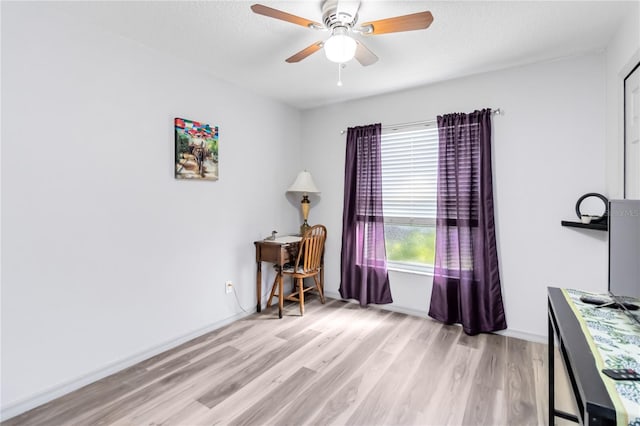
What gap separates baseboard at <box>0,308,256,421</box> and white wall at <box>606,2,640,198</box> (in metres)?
3.52

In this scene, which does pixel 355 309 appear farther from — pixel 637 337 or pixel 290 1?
pixel 290 1

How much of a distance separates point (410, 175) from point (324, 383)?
2.19 m

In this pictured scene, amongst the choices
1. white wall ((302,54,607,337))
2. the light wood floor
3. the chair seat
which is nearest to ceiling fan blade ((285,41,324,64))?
white wall ((302,54,607,337))

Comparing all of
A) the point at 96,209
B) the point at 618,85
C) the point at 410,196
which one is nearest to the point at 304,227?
the point at 410,196

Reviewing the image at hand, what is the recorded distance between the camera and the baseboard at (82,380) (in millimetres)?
1818

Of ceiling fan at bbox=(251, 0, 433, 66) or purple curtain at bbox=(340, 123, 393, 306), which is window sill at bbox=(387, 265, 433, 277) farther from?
ceiling fan at bbox=(251, 0, 433, 66)

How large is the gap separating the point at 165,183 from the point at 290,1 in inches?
A: 65.7

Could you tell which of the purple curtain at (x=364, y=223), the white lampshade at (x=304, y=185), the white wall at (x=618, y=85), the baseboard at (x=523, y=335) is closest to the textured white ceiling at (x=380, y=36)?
the white wall at (x=618, y=85)

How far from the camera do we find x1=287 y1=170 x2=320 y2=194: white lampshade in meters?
3.71

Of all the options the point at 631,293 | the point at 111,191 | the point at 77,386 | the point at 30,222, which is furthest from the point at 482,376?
the point at 30,222

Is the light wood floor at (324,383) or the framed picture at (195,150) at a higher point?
the framed picture at (195,150)

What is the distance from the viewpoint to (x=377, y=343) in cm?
273

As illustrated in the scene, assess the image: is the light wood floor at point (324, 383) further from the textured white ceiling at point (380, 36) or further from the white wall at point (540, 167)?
the textured white ceiling at point (380, 36)

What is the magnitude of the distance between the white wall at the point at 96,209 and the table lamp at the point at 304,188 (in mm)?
817
